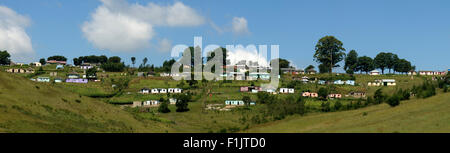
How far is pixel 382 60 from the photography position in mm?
136625

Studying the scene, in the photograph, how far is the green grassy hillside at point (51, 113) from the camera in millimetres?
32500

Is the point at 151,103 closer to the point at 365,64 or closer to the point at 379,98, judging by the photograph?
the point at 379,98

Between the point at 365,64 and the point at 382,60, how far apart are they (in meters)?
5.89

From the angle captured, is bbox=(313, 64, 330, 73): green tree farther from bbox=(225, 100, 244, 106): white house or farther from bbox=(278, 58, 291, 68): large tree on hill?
bbox=(225, 100, 244, 106): white house

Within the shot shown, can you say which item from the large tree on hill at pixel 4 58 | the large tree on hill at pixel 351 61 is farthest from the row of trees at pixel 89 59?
the large tree on hill at pixel 351 61

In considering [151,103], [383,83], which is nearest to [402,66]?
[383,83]

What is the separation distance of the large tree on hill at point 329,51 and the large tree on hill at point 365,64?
9.28 metres

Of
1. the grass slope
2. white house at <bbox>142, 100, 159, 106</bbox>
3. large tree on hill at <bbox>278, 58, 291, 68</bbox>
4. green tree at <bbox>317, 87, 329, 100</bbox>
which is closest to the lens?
the grass slope

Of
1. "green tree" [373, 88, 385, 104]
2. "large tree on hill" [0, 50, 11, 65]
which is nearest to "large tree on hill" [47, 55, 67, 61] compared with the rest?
"large tree on hill" [0, 50, 11, 65]

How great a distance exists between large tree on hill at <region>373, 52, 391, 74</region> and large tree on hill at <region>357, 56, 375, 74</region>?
2.15 metres

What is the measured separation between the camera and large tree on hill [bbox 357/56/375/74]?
135750mm
